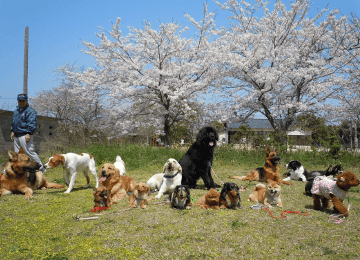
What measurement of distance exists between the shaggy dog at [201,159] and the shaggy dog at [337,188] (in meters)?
2.17

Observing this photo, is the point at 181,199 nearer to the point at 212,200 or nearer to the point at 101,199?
the point at 212,200

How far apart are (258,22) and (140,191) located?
46.1ft

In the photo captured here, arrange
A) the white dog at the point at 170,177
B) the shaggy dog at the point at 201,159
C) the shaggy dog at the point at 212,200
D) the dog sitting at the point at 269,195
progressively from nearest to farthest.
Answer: the shaggy dog at the point at 212,200 → the dog sitting at the point at 269,195 → the white dog at the point at 170,177 → the shaggy dog at the point at 201,159

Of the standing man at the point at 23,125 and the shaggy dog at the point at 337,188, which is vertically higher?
the standing man at the point at 23,125

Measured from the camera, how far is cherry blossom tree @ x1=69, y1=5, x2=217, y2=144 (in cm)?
1457

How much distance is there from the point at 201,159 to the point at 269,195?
168 cm

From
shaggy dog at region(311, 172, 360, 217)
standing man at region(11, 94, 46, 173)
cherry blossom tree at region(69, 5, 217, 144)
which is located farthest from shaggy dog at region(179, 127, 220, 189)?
cherry blossom tree at region(69, 5, 217, 144)

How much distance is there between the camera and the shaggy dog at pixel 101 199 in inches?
173

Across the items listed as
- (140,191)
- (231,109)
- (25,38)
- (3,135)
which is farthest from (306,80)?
(3,135)

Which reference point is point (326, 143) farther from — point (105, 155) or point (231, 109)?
point (105, 155)

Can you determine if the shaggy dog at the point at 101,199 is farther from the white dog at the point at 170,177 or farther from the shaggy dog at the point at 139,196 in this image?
the white dog at the point at 170,177

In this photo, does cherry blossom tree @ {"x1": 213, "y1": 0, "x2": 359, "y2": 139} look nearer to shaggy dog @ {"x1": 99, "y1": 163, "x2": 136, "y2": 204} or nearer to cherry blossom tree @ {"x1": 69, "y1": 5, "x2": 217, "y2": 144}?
cherry blossom tree @ {"x1": 69, "y1": 5, "x2": 217, "y2": 144}

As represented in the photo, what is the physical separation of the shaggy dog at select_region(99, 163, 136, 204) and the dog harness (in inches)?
130

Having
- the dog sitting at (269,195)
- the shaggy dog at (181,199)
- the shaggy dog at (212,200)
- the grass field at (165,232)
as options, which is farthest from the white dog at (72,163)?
the dog sitting at (269,195)
